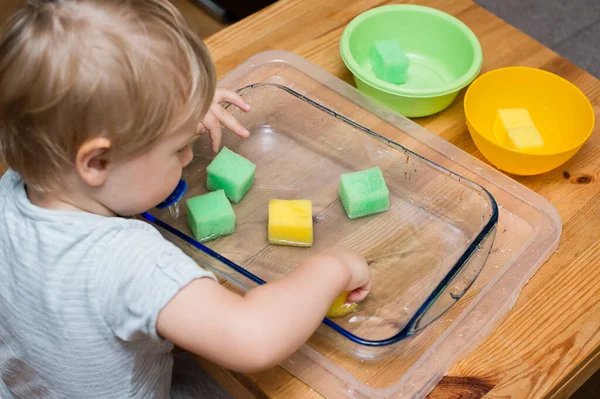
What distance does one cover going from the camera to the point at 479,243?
851mm

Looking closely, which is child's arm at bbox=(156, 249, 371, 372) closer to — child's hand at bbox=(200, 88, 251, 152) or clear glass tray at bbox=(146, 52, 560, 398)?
clear glass tray at bbox=(146, 52, 560, 398)

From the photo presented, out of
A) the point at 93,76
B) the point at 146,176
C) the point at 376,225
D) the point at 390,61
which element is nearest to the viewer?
the point at 93,76

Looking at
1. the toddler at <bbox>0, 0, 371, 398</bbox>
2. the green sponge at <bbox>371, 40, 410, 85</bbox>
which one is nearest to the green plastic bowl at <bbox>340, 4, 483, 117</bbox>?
the green sponge at <bbox>371, 40, 410, 85</bbox>

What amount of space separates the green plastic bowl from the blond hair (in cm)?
44

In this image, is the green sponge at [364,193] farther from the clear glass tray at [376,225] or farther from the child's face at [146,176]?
the child's face at [146,176]

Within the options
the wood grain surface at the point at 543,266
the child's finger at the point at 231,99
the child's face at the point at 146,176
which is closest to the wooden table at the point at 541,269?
the wood grain surface at the point at 543,266

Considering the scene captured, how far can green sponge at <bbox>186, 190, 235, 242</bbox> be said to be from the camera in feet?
2.88

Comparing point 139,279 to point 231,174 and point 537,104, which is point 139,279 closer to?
point 231,174

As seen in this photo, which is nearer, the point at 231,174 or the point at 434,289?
the point at 434,289

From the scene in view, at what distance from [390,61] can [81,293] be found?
1.95ft

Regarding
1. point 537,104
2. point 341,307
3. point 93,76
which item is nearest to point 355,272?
point 341,307

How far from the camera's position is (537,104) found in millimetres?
1077

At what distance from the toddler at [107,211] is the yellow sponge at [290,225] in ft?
0.40

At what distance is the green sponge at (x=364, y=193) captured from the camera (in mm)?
921
